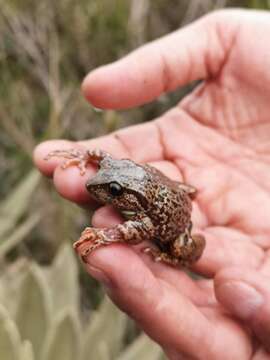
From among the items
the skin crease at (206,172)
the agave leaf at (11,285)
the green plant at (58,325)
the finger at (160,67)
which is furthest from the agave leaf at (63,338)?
the finger at (160,67)

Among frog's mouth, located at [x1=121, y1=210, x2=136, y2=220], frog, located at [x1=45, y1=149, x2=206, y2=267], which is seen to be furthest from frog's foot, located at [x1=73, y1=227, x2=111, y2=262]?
frog's mouth, located at [x1=121, y1=210, x2=136, y2=220]

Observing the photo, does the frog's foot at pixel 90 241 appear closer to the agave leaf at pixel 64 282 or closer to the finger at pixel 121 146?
the finger at pixel 121 146

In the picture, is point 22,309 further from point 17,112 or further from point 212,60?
point 17,112

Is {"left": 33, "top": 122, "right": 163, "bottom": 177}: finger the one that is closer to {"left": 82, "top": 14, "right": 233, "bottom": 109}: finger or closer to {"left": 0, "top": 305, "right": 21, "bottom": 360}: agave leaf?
{"left": 82, "top": 14, "right": 233, "bottom": 109}: finger

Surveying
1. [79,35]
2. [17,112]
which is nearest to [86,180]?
[17,112]

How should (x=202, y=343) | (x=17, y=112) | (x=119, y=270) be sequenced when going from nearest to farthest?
(x=119, y=270) → (x=202, y=343) → (x=17, y=112)
